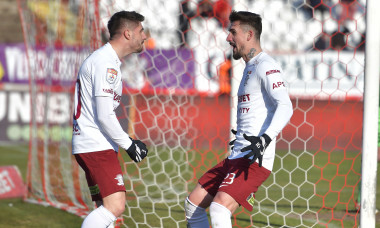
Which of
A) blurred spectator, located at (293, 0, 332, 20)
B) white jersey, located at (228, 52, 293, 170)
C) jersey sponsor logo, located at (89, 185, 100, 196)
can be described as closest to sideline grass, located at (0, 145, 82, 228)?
jersey sponsor logo, located at (89, 185, 100, 196)

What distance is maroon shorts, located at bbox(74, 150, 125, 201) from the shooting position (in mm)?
3791

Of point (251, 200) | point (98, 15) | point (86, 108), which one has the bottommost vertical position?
point (251, 200)

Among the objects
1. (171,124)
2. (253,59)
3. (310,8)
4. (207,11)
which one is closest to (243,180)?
(253,59)

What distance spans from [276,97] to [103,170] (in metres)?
1.17

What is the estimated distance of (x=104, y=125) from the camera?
3.68m

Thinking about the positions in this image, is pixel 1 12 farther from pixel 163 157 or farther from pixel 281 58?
pixel 163 157

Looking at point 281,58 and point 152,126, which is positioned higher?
point 281,58

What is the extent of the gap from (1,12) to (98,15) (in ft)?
43.3

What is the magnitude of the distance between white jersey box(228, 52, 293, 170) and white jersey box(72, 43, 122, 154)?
793mm

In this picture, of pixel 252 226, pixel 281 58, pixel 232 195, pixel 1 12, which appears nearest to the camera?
pixel 232 195

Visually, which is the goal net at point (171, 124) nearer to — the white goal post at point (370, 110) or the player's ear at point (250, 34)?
the white goal post at point (370, 110)

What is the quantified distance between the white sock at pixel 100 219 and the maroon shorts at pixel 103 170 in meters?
0.10

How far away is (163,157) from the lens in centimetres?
867

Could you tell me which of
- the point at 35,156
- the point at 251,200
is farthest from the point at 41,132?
the point at 251,200
